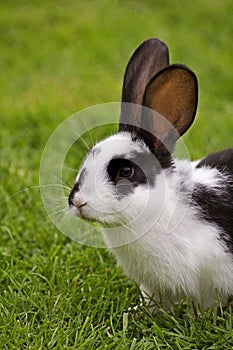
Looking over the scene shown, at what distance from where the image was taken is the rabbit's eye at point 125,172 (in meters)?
2.93

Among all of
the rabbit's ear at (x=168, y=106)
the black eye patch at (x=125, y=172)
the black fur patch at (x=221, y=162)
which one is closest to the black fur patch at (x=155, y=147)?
the rabbit's ear at (x=168, y=106)

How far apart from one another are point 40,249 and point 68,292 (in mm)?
615

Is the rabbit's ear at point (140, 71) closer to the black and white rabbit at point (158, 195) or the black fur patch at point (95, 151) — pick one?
the black and white rabbit at point (158, 195)

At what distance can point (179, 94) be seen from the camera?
120 inches

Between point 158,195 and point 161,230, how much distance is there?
0.56ft

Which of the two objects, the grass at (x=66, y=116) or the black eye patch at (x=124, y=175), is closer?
the black eye patch at (x=124, y=175)

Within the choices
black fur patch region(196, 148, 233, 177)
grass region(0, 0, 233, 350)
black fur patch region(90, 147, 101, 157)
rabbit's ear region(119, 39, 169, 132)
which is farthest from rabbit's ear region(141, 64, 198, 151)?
grass region(0, 0, 233, 350)

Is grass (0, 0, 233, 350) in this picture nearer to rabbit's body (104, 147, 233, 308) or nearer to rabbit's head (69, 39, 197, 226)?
rabbit's body (104, 147, 233, 308)

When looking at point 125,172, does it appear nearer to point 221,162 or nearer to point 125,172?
point 125,172

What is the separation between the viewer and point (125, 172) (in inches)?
116

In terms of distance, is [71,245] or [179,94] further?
[71,245]

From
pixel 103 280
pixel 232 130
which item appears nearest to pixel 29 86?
pixel 232 130

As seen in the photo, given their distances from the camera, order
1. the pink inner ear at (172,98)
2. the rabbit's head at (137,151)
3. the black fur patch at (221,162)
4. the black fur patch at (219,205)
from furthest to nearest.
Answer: the black fur patch at (221,162) → the black fur patch at (219,205) → the pink inner ear at (172,98) → the rabbit's head at (137,151)

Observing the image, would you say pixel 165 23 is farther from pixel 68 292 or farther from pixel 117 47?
pixel 68 292
